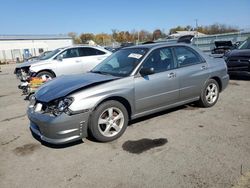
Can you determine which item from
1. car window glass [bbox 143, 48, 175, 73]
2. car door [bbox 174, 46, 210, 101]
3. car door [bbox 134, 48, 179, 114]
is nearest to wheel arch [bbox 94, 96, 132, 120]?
car door [bbox 134, 48, 179, 114]

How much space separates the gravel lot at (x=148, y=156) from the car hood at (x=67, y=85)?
862mm

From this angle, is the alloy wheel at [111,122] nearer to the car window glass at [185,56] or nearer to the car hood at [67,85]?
the car hood at [67,85]

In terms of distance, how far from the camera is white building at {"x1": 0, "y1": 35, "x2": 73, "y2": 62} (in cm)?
5213

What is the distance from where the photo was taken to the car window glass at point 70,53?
1065 cm

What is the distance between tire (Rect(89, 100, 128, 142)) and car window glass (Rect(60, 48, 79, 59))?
263 inches

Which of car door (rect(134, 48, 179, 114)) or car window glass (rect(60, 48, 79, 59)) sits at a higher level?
car window glass (rect(60, 48, 79, 59))

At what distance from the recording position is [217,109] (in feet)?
19.8

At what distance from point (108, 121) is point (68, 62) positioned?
258 inches

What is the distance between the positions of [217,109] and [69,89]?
3.49m

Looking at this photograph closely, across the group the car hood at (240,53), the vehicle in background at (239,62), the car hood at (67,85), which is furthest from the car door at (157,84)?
the car hood at (240,53)

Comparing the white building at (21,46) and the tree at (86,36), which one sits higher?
the tree at (86,36)

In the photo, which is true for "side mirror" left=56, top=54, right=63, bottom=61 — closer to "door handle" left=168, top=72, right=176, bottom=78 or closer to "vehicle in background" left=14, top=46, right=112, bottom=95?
"vehicle in background" left=14, top=46, right=112, bottom=95

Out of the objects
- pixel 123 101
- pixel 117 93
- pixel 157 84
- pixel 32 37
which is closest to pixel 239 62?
pixel 157 84

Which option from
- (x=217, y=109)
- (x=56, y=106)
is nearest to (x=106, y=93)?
(x=56, y=106)
